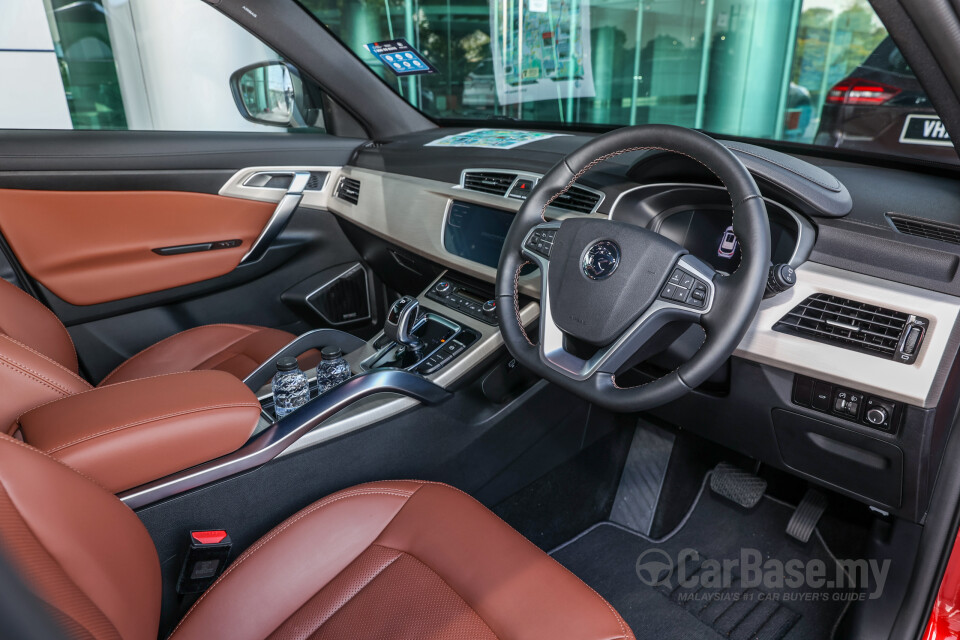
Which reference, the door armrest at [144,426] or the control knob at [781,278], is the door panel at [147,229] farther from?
the control knob at [781,278]

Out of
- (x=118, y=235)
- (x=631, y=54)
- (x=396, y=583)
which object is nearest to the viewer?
(x=396, y=583)

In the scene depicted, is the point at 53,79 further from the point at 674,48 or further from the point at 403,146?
the point at 674,48

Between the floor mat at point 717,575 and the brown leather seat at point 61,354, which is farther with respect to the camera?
the floor mat at point 717,575

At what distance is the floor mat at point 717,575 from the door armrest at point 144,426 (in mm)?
985

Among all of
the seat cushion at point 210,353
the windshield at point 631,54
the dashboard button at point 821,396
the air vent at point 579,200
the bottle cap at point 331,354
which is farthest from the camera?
the windshield at point 631,54

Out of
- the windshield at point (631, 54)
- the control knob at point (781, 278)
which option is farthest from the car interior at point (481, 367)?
the windshield at point (631, 54)

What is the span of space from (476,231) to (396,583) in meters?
0.95

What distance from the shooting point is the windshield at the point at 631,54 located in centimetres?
277

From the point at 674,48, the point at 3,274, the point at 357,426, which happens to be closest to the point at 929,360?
the point at 357,426

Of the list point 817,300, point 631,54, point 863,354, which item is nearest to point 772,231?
point 817,300

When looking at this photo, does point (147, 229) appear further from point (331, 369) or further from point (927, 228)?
point (927, 228)

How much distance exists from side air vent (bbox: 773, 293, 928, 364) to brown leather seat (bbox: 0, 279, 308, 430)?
121 centimetres

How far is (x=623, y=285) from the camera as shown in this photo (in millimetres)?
1113

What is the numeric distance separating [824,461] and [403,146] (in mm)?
1478
